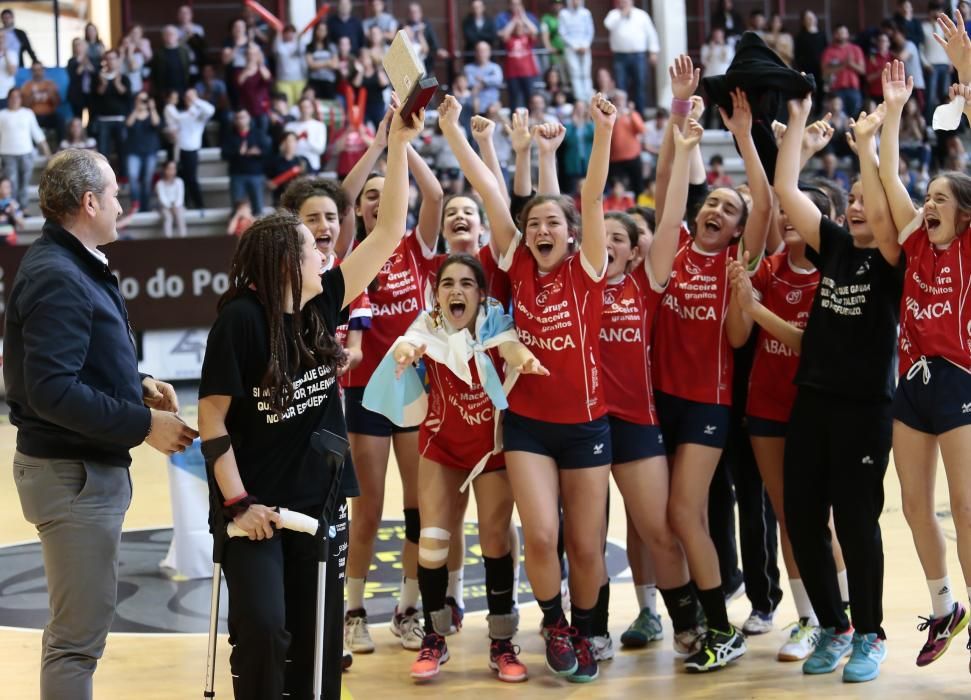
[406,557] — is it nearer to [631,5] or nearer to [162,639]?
[162,639]

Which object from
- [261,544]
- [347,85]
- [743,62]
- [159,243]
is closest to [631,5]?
[347,85]

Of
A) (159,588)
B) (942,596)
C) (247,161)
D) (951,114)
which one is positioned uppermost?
(951,114)

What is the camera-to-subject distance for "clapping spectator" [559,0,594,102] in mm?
17594

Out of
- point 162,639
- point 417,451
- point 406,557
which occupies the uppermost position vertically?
point 417,451

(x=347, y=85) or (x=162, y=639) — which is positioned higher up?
(x=347, y=85)

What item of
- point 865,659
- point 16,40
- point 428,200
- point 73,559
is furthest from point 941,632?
point 16,40

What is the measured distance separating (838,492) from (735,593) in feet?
4.23

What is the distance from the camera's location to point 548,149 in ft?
17.5

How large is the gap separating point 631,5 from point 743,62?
1305 centimetres

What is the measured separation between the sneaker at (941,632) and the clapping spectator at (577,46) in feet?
43.9

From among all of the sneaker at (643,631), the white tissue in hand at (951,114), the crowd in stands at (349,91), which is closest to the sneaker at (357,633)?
the sneaker at (643,631)

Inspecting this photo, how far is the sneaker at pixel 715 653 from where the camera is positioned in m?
5.16

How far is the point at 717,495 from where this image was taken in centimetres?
580

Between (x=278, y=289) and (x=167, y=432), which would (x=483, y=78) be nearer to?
(x=278, y=289)
